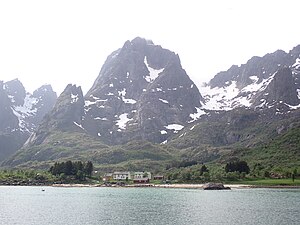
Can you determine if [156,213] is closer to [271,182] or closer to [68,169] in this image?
[271,182]

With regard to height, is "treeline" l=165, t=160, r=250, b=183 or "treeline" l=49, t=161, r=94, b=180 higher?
"treeline" l=49, t=161, r=94, b=180

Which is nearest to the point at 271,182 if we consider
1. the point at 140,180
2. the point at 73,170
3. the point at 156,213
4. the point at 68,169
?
the point at 140,180

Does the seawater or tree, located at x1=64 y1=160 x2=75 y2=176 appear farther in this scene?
tree, located at x1=64 y1=160 x2=75 y2=176

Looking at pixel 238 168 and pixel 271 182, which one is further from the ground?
pixel 238 168

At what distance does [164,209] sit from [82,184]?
101 meters

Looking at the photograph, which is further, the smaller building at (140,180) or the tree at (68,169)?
the smaller building at (140,180)

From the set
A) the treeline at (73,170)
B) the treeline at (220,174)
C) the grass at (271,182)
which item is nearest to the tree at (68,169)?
the treeline at (73,170)

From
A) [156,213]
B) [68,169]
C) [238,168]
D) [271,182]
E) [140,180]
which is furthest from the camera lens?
[140,180]

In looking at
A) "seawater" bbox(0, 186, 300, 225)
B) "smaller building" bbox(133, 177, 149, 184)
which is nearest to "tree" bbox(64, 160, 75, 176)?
"smaller building" bbox(133, 177, 149, 184)

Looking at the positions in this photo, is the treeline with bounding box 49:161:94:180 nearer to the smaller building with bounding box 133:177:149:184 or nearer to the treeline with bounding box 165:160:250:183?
the smaller building with bounding box 133:177:149:184

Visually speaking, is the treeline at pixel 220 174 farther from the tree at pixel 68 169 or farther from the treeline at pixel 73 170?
the tree at pixel 68 169

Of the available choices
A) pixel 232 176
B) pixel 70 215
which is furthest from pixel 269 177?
pixel 70 215

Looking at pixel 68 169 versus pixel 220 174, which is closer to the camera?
pixel 220 174

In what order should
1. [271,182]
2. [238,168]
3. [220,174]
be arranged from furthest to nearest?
[238,168]
[220,174]
[271,182]
